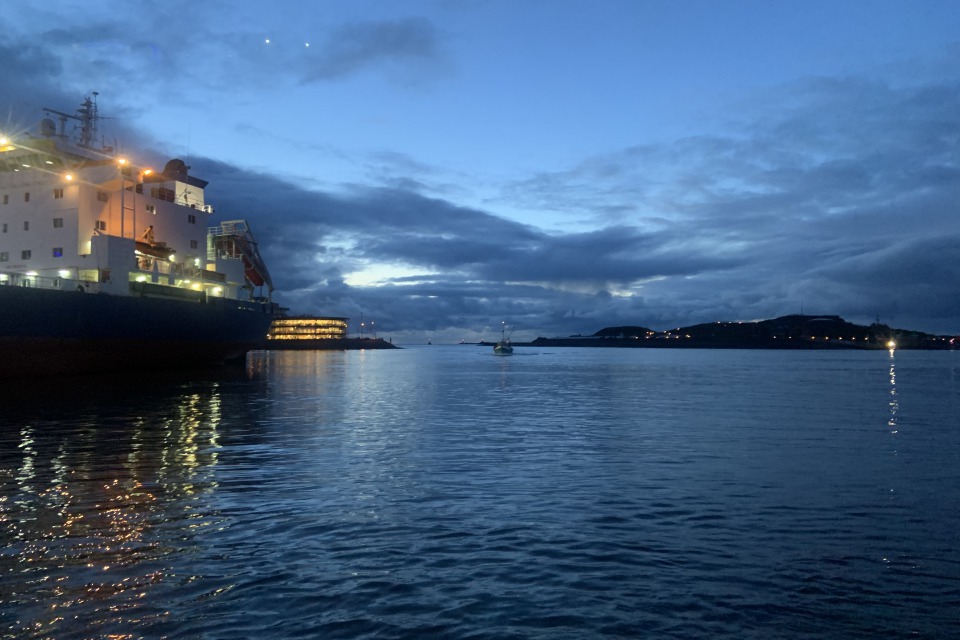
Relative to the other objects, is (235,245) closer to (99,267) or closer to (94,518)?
(99,267)

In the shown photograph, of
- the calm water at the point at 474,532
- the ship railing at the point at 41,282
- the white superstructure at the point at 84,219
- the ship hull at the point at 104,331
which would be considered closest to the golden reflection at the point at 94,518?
the calm water at the point at 474,532

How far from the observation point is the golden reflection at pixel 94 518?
8141mm

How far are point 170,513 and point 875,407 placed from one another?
3663cm

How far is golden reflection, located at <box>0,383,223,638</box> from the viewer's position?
8141 millimetres

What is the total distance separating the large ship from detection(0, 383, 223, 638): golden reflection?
1087 inches

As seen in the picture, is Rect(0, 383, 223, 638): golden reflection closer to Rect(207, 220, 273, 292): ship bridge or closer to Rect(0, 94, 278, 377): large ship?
Rect(0, 94, 278, 377): large ship

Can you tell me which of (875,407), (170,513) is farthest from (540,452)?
(875,407)

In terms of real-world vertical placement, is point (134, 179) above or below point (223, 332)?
above

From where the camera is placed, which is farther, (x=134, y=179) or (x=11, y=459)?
(x=134, y=179)

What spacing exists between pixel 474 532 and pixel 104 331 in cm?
4855

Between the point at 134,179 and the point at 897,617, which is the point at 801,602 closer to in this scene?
the point at 897,617

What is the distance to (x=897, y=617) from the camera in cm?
796

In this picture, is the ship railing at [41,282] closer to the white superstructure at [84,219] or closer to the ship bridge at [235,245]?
the white superstructure at [84,219]

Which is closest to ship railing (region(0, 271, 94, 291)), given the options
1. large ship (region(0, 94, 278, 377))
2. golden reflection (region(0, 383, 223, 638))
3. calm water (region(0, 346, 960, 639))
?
large ship (region(0, 94, 278, 377))
